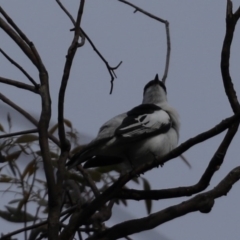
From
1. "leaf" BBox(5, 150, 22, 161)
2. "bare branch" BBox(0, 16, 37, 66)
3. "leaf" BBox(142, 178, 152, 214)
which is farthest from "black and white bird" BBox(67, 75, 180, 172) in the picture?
"bare branch" BBox(0, 16, 37, 66)

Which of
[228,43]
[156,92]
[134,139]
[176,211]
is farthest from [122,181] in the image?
[156,92]

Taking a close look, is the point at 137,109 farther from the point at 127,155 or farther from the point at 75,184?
the point at 75,184

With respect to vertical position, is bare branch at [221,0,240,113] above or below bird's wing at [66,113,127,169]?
below

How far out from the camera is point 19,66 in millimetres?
2525

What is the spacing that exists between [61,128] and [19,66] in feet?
1.15

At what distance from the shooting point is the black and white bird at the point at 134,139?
3.63 m

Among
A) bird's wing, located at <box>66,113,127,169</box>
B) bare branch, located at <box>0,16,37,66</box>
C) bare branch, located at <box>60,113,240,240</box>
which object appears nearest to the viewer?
bare branch, located at <box>60,113,240,240</box>

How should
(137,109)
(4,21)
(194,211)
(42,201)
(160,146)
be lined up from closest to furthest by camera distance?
1. (194,211)
2. (4,21)
3. (42,201)
4. (160,146)
5. (137,109)

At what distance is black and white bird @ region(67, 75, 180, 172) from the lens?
11.9ft

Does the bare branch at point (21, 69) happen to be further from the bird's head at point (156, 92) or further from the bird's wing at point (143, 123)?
the bird's head at point (156, 92)

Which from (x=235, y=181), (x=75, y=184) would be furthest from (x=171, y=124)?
(x=235, y=181)

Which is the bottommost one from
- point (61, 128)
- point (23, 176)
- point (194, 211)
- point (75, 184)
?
point (194, 211)

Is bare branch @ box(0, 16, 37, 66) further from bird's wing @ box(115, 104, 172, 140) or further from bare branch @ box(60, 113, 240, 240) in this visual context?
bird's wing @ box(115, 104, 172, 140)

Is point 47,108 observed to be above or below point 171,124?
below
